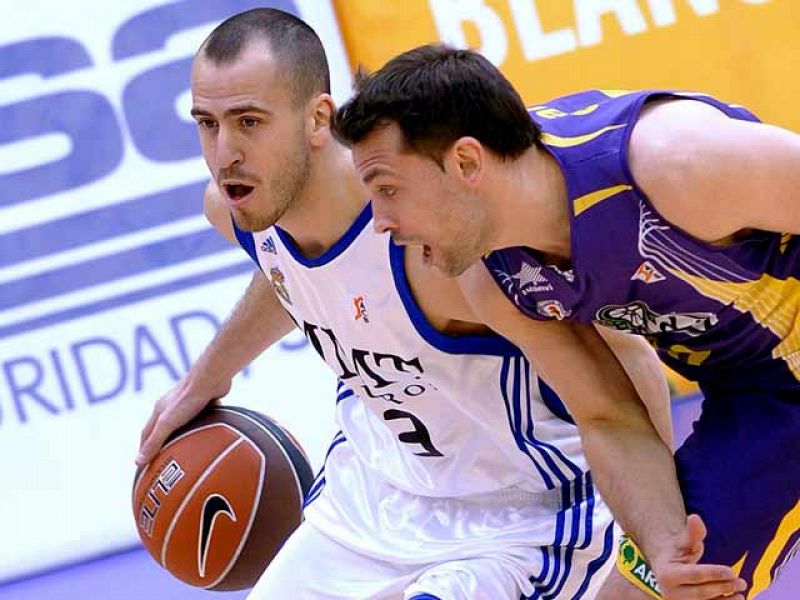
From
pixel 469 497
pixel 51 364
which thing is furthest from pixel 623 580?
pixel 51 364

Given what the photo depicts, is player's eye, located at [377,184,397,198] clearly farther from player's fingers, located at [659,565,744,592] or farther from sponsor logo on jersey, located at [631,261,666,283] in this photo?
player's fingers, located at [659,565,744,592]

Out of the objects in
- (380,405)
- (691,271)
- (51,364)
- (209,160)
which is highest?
(209,160)

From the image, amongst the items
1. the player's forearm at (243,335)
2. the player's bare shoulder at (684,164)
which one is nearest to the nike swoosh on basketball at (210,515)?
the player's forearm at (243,335)

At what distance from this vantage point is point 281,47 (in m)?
4.21

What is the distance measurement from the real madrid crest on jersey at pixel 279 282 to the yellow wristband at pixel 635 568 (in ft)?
3.72

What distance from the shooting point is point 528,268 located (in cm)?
365

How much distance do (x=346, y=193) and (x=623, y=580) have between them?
45.5 inches

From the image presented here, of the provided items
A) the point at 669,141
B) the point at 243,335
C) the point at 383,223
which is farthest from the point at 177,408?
the point at 669,141

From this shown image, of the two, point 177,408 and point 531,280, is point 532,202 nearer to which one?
point 531,280

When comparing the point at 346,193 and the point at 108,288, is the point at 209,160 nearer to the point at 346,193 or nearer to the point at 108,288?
the point at 346,193

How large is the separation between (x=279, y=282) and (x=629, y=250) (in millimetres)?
1203

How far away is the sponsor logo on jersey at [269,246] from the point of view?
4352mm

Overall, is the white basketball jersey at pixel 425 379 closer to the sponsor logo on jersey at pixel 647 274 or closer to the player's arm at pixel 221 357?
the player's arm at pixel 221 357

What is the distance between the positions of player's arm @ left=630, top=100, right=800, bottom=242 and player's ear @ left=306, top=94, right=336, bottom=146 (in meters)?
0.99
